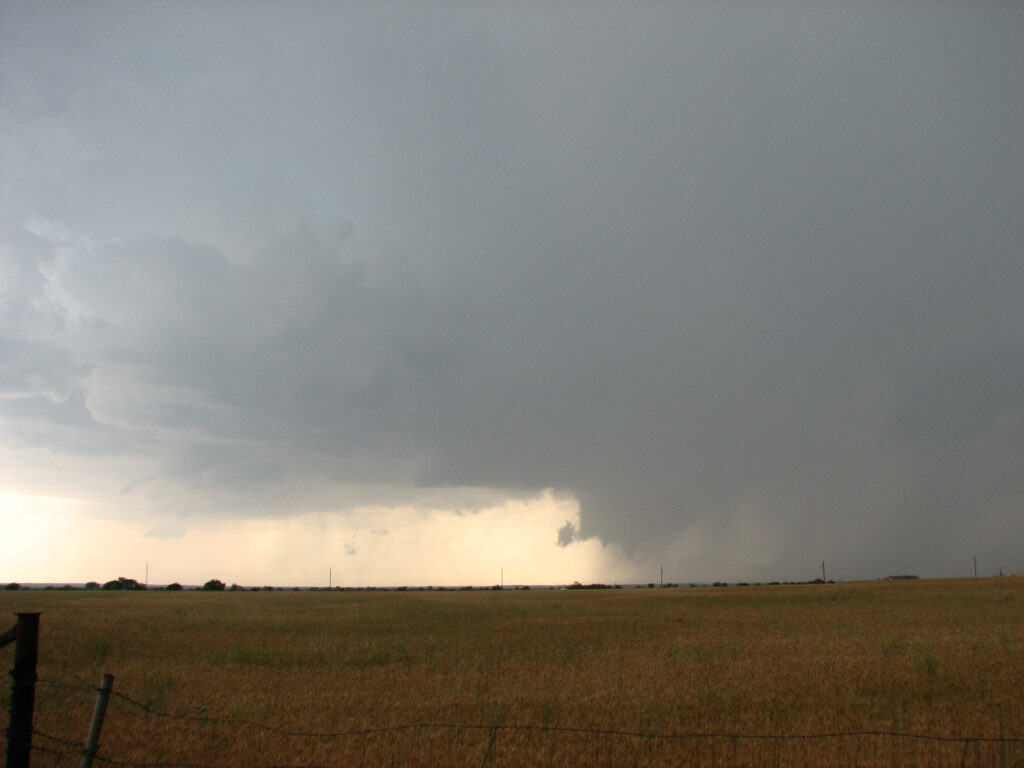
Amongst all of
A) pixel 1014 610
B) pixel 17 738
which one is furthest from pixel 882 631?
pixel 17 738

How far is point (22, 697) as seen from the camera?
28.2 feet

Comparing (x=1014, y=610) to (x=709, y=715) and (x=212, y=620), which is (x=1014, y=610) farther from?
(x=212, y=620)

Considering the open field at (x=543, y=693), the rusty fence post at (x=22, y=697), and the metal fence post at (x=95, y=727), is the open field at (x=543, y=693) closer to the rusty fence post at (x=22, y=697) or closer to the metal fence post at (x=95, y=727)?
the metal fence post at (x=95, y=727)

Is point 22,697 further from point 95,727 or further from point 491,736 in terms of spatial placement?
point 491,736

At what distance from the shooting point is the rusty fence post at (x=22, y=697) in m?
8.53

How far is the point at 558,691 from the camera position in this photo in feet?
64.4

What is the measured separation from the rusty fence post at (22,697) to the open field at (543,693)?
15.6 feet

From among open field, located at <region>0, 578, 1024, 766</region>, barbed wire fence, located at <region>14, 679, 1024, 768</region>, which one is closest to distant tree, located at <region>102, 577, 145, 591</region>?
open field, located at <region>0, 578, 1024, 766</region>

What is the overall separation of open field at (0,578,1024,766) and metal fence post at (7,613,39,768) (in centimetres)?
477

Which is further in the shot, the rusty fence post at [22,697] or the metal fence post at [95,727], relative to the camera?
the metal fence post at [95,727]

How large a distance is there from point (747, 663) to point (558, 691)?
8012mm

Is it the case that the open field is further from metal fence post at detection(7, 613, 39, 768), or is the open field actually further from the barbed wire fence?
metal fence post at detection(7, 613, 39, 768)

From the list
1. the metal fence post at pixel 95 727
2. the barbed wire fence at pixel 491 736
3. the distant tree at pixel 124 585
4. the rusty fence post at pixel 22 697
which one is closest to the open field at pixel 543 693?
the barbed wire fence at pixel 491 736

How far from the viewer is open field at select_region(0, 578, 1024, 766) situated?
44.1 ft
